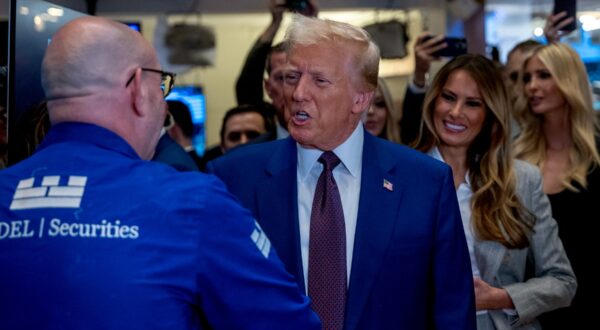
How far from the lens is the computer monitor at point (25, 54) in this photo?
7.15ft

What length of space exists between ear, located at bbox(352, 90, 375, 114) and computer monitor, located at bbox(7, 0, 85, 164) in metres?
0.87

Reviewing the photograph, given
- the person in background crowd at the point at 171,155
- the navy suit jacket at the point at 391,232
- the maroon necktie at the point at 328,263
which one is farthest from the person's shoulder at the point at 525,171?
the person in background crowd at the point at 171,155

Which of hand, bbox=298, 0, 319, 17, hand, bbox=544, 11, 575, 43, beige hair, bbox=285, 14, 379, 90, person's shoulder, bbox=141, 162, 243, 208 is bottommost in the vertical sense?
person's shoulder, bbox=141, 162, 243, 208

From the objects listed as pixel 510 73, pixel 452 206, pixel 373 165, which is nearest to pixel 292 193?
pixel 373 165

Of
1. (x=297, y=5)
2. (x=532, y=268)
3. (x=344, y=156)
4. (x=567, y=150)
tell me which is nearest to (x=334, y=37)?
(x=344, y=156)

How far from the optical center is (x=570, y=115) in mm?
3658

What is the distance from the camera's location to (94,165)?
4.85ft

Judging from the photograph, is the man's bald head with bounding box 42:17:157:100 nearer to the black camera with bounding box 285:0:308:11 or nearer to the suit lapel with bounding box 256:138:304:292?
the suit lapel with bounding box 256:138:304:292

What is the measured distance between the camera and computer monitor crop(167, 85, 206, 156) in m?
7.82

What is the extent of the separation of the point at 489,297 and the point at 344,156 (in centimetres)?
74

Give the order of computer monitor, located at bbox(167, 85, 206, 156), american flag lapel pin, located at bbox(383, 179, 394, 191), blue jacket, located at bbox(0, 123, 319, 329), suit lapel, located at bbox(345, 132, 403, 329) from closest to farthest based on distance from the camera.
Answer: blue jacket, located at bbox(0, 123, 319, 329) → suit lapel, located at bbox(345, 132, 403, 329) → american flag lapel pin, located at bbox(383, 179, 394, 191) → computer monitor, located at bbox(167, 85, 206, 156)

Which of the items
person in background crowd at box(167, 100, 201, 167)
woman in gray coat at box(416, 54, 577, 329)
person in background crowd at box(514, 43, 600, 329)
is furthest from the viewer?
person in background crowd at box(167, 100, 201, 167)

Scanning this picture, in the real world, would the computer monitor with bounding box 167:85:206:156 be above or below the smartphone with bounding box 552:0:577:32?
below

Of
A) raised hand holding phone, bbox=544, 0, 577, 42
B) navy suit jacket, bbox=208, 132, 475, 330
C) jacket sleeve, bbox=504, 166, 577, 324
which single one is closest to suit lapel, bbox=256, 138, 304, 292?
navy suit jacket, bbox=208, 132, 475, 330
